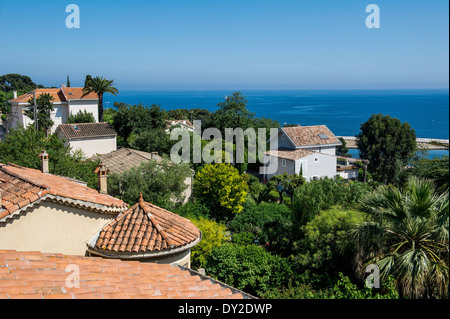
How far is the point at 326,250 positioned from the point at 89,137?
31749mm

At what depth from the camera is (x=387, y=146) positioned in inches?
2046

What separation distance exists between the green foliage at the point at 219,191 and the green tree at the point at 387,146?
3010 cm

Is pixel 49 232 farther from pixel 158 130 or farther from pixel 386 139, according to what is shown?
pixel 386 139

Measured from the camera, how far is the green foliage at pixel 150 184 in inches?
926

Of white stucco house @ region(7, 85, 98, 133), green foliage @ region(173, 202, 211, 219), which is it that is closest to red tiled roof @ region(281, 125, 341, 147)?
green foliage @ region(173, 202, 211, 219)

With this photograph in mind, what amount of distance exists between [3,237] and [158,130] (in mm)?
31874

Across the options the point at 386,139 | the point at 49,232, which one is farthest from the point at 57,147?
the point at 386,139

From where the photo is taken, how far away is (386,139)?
171ft

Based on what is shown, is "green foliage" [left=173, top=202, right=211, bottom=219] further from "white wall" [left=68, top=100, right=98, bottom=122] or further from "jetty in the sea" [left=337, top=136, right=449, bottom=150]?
"white wall" [left=68, top=100, right=98, bottom=122]

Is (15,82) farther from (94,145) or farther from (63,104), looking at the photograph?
(94,145)

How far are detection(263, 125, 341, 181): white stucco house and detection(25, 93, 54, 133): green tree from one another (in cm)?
2745

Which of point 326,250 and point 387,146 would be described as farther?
point 387,146

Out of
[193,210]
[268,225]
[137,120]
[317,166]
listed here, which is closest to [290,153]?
[317,166]

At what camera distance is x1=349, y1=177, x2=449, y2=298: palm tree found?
26.5 ft
